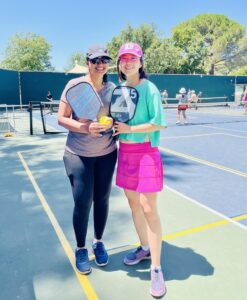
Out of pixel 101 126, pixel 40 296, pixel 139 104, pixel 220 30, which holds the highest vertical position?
pixel 220 30

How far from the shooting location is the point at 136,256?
310 cm

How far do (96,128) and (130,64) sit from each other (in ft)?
2.00

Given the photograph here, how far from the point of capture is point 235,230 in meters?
3.78

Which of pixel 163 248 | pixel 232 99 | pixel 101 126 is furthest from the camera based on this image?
pixel 232 99

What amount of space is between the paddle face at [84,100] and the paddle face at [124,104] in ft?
0.47

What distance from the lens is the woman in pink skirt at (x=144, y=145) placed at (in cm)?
251

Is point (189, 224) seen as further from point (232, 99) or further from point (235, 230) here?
point (232, 99)

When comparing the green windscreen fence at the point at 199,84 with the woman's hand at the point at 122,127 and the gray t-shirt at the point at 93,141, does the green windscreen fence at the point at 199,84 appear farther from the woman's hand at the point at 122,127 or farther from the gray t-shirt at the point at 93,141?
the woman's hand at the point at 122,127

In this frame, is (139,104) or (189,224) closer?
(139,104)

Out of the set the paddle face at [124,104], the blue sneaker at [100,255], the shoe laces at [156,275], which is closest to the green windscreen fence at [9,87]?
the blue sneaker at [100,255]

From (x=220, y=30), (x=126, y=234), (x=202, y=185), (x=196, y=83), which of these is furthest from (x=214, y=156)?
(x=220, y=30)

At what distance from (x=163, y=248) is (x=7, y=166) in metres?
4.86

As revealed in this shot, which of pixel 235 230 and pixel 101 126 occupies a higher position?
pixel 101 126

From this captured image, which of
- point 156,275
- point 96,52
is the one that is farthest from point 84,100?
point 156,275
